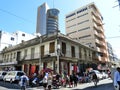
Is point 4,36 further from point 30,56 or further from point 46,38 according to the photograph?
point 46,38

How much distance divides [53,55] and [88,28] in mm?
31548

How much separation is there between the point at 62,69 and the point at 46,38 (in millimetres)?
6128

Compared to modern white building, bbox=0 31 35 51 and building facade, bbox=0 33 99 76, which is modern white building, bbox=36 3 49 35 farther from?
building facade, bbox=0 33 99 76

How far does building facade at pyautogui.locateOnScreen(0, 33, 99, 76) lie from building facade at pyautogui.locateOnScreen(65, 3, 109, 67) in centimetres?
1801

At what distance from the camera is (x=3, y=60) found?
3944cm

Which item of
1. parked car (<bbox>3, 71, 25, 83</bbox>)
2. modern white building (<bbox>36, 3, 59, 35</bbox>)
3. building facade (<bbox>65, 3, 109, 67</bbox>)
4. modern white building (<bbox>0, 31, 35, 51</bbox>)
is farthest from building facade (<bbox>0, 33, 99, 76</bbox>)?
modern white building (<bbox>36, 3, 59, 35</bbox>)

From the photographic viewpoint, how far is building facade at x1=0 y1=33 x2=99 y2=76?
81.4ft

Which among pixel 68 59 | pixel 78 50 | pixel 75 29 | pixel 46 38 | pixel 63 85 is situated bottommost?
pixel 63 85

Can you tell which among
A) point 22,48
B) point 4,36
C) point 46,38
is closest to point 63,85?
point 46,38

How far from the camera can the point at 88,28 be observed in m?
53.6

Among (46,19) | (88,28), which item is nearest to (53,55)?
(88,28)

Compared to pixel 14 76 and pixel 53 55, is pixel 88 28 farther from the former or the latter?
pixel 14 76

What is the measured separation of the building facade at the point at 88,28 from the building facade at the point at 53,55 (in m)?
18.0

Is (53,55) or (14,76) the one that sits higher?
(53,55)
